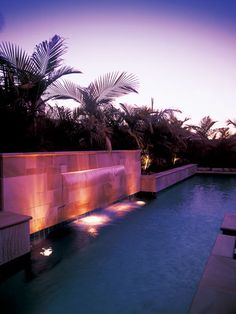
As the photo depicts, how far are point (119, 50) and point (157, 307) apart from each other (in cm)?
1008

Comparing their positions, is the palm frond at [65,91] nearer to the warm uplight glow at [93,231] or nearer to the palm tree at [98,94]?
the palm tree at [98,94]

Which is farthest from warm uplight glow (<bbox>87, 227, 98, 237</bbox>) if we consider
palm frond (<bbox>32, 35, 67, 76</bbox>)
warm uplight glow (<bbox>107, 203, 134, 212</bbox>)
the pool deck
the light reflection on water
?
palm frond (<bbox>32, 35, 67, 76</bbox>)

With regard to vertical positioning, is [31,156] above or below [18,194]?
above

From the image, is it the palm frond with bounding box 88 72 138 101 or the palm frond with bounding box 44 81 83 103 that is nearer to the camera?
the palm frond with bounding box 44 81 83 103

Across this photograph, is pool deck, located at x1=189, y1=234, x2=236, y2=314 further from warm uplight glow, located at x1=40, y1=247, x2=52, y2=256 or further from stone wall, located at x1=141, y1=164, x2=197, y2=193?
stone wall, located at x1=141, y1=164, x2=197, y2=193

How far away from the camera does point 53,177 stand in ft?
15.4

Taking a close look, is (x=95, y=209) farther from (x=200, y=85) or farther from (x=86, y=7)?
(x=200, y=85)

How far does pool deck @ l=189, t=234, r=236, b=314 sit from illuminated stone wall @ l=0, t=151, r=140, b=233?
2828 mm

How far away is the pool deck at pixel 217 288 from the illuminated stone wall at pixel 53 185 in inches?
111

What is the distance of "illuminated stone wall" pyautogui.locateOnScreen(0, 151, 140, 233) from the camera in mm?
3814

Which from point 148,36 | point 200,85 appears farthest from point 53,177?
point 200,85

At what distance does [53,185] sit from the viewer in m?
4.68

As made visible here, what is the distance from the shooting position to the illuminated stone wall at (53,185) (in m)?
3.81

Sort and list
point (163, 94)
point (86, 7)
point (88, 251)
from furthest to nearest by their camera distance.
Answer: point (163, 94) → point (86, 7) → point (88, 251)
